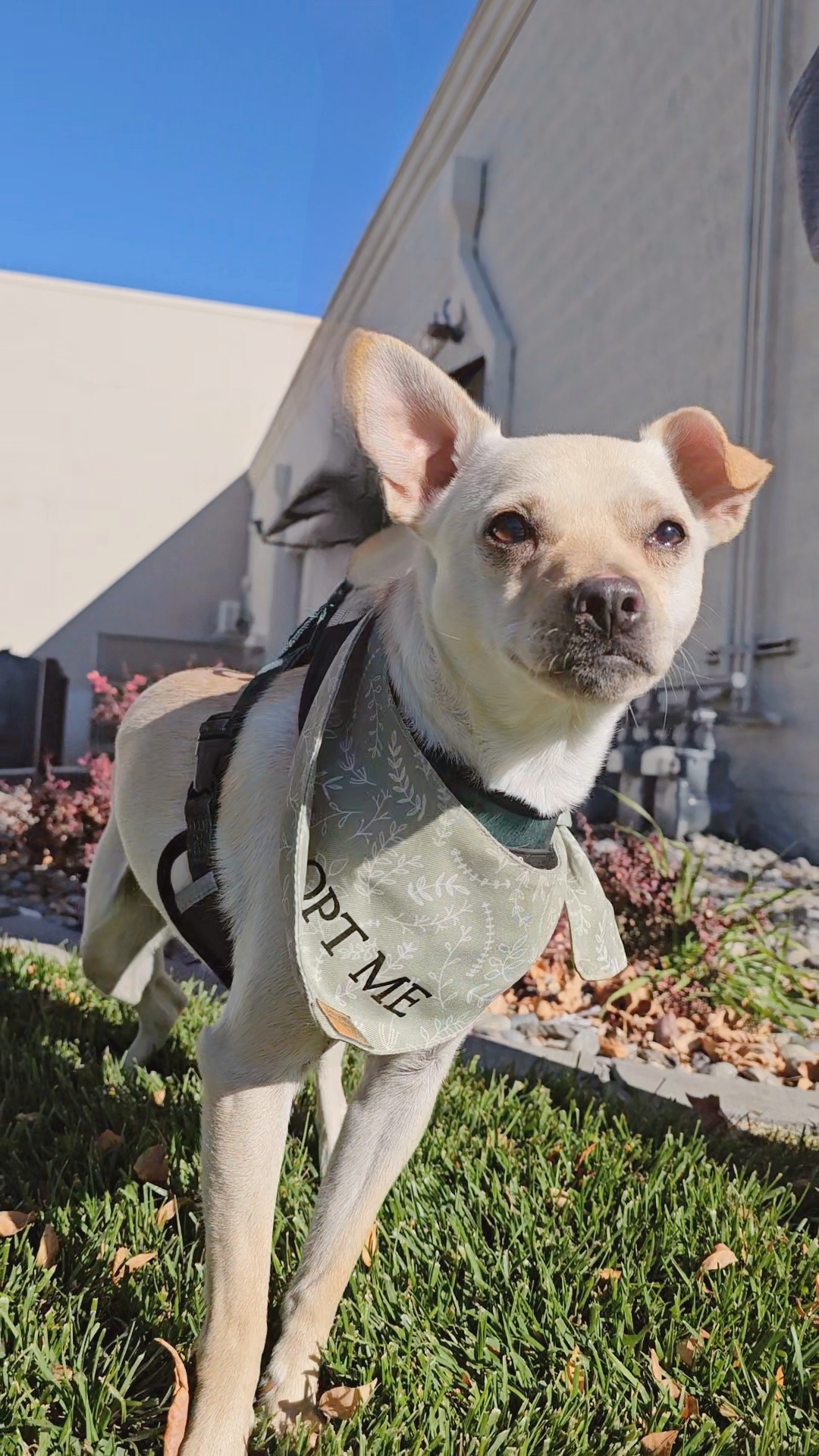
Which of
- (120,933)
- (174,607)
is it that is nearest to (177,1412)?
(120,933)

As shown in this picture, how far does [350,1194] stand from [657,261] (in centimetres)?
573

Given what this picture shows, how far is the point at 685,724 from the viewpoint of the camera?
16.6 ft

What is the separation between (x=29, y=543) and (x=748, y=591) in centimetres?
1433

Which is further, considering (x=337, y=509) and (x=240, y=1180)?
(x=337, y=509)

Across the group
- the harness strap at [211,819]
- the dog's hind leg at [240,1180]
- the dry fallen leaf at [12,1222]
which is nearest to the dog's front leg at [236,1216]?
the dog's hind leg at [240,1180]

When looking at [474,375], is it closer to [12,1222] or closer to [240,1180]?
[12,1222]

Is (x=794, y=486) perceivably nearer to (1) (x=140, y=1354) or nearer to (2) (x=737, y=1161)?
(2) (x=737, y=1161)

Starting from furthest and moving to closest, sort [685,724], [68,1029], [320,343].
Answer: [320,343]
[685,724]
[68,1029]

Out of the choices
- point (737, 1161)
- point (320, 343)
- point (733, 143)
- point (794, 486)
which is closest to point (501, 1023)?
point (737, 1161)

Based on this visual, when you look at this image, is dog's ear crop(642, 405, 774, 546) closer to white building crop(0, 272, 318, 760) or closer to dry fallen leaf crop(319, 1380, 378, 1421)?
dry fallen leaf crop(319, 1380, 378, 1421)

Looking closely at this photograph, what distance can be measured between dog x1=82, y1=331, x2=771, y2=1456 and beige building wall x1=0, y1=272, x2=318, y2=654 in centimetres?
1593

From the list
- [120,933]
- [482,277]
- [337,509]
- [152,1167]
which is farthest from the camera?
[482,277]

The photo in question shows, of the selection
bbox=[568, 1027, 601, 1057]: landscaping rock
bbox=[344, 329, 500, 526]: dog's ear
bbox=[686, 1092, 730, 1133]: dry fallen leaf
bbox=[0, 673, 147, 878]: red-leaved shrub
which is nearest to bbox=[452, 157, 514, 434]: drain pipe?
bbox=[0, 673, 147, 878]: red-leaved shrub

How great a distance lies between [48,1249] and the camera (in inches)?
73.6
